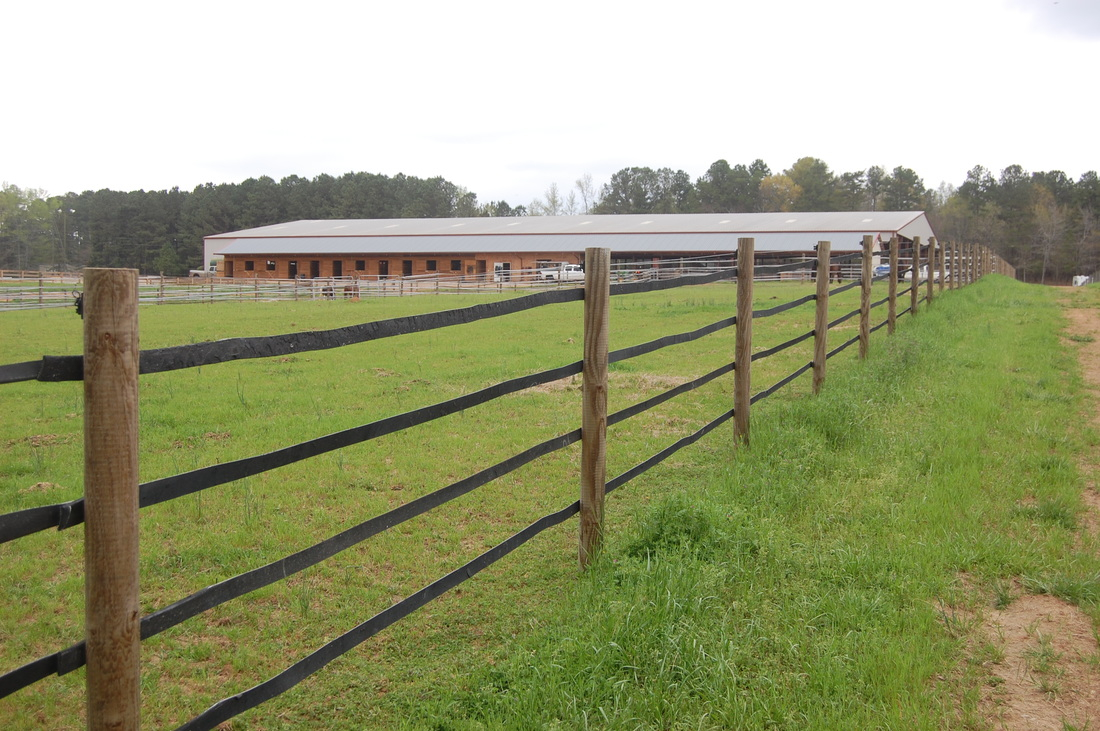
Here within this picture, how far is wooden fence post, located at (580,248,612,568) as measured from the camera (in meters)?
4.01

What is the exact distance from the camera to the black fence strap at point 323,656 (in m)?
2.37

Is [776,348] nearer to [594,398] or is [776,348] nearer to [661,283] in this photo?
[661,283]

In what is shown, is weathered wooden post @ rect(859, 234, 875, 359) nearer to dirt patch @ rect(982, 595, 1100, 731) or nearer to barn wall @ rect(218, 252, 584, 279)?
dirt patch @ rect(982, 595, 1100, 731)

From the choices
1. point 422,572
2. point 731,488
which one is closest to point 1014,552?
point 731,488

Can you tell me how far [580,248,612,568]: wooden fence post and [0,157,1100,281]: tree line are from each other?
80.2m

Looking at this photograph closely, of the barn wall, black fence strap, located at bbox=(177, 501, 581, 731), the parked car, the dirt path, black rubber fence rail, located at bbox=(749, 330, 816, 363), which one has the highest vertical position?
the barn wall

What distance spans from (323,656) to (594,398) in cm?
182

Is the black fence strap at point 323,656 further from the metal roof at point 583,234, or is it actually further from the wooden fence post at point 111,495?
the metal roof at point 583,234

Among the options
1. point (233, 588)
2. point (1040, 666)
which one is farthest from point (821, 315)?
point (233, 588)

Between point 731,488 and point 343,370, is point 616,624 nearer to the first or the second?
point 731,488

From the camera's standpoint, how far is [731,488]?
516 cm

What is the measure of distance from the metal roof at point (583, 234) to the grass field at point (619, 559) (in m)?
37.1

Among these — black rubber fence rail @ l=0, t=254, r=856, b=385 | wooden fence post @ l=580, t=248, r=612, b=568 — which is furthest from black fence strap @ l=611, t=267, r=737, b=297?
black rubber fence rail @ l=0, t=254, r=856, b=385

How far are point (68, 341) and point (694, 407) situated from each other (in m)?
12.8
